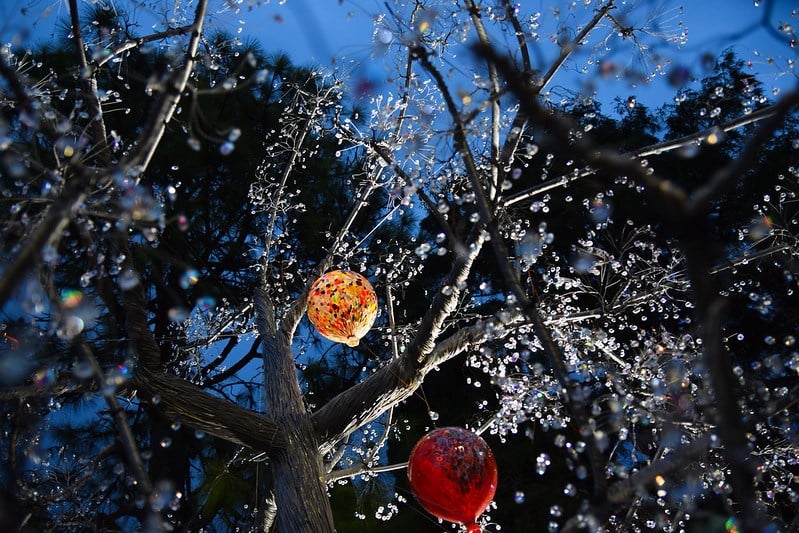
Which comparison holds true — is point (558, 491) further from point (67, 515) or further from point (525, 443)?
point (67, 515)

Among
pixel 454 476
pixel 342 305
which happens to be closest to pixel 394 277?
pixel 342 305

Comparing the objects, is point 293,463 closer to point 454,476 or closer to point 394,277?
point 454,476

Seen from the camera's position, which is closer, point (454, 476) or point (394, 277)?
point (454, 476)

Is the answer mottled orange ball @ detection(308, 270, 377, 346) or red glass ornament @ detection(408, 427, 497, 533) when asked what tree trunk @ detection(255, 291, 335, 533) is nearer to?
mottled orange ball @ detection(308, 270, 377, 346)

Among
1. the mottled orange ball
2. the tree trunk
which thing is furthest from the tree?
the mottled orange ball

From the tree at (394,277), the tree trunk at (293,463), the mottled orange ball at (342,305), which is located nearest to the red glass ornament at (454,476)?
the tree at (394,277)
